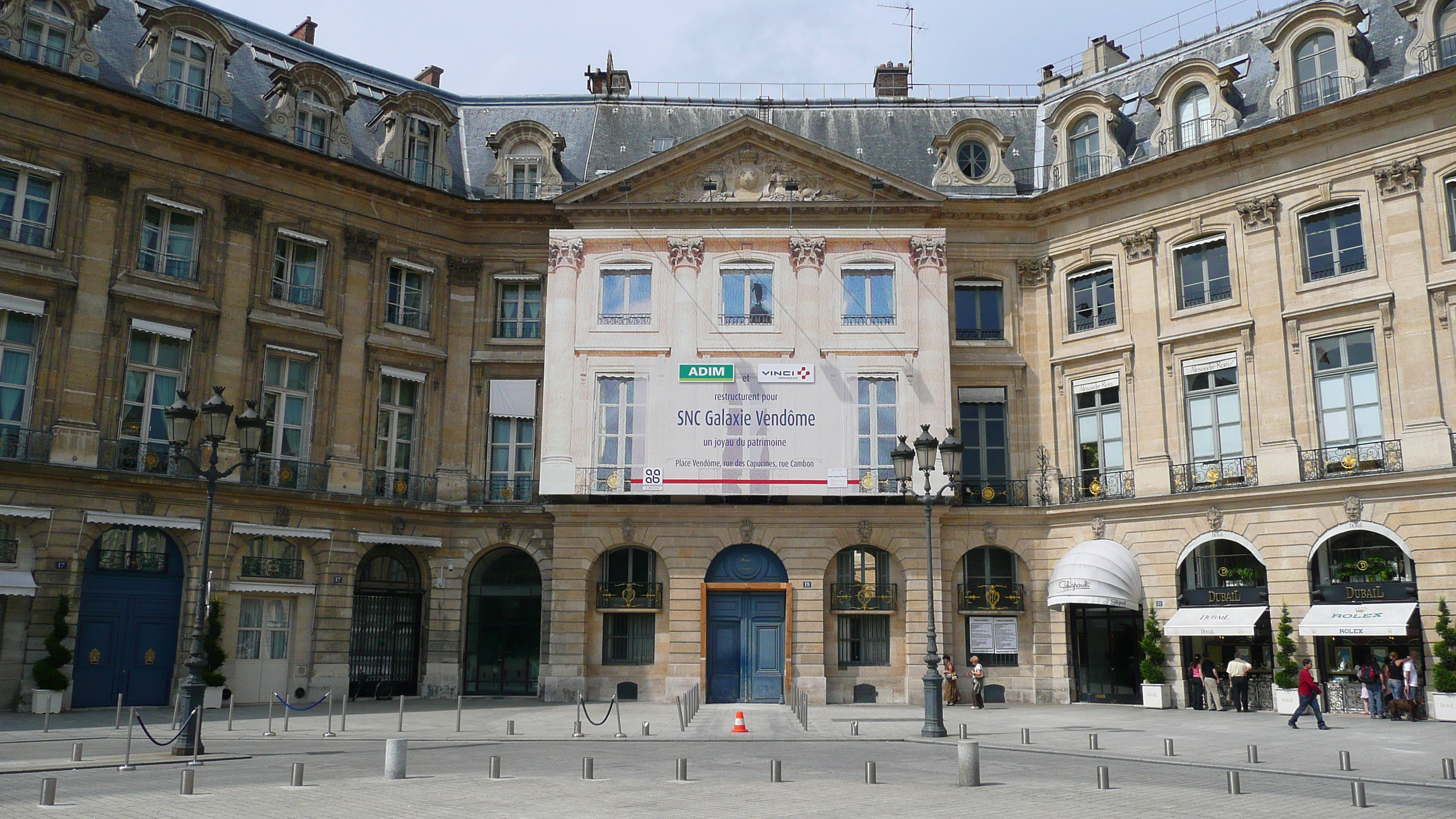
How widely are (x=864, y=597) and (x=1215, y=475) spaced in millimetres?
9160

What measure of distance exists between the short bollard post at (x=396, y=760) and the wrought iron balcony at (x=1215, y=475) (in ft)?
69.0

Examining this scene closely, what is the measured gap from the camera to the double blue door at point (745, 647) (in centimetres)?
2975

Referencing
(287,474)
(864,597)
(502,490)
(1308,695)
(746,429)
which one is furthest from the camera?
(502,490)

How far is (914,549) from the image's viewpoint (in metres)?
30.0

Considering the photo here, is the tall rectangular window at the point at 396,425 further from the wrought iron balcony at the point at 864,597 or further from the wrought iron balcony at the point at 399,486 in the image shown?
the wrought iron balcony at the point at 864,597

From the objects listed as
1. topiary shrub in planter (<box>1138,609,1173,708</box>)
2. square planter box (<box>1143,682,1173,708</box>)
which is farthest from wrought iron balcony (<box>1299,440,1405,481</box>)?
square planter box (<box>1143,682,1173,708</box>)

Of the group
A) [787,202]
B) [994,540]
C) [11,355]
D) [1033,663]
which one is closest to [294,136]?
[11,355]

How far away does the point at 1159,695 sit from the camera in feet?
92.8

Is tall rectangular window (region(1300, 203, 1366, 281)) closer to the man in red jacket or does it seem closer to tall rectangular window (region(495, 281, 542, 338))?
the man in red jacket

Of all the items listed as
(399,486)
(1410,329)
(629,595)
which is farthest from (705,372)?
(1410,329)

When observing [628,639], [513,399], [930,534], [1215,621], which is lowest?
[628,639]

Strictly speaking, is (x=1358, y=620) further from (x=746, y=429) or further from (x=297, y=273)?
(x=297, y=273)

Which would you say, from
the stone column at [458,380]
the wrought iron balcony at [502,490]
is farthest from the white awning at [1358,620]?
the stone column at [458,380]

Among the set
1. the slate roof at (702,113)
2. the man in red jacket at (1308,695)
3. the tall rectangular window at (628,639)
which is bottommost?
the man in red jacket at (1308,695)
